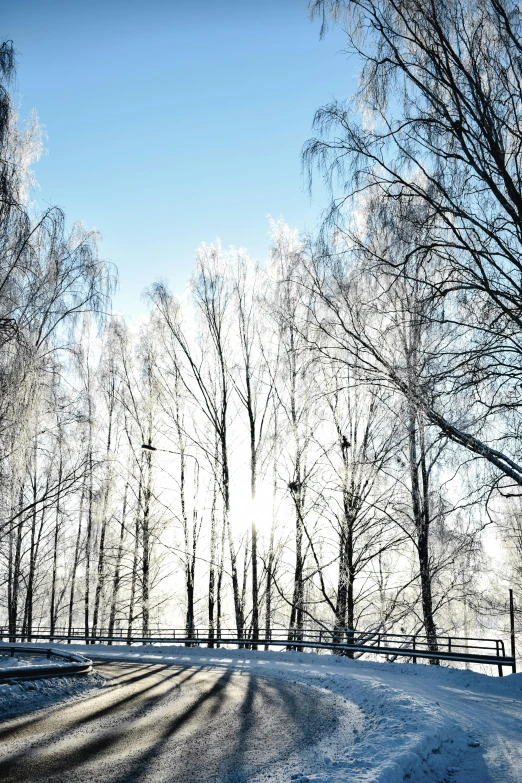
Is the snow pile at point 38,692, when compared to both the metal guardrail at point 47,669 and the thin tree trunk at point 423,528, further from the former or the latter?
the thin tree trunk at point 423,528

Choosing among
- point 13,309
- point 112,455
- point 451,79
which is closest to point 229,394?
point 112,455

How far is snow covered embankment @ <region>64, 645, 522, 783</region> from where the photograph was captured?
5.80m

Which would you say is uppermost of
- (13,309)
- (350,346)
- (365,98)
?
(365,98)

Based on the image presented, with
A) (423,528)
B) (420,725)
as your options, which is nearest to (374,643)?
(423,528)

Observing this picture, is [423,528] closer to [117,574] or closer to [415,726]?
[415,726]

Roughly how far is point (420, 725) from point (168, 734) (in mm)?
3338

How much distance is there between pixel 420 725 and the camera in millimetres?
7336

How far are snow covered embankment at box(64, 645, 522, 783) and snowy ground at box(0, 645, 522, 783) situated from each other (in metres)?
0.01

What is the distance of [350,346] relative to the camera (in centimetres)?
1236

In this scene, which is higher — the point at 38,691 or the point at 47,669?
the point at 47,669

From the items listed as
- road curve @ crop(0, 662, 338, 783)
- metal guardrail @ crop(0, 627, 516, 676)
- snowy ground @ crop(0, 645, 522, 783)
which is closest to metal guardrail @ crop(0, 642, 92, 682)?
snowy ground @ crop(0, 645, 522, 783)

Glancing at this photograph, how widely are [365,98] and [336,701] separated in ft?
37.2

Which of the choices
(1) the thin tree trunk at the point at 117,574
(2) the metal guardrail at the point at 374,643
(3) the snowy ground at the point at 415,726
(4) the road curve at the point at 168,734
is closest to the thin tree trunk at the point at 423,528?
(2) the metal guardrail at the point at 374,643

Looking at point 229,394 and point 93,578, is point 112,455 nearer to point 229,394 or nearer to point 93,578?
point 93,578
